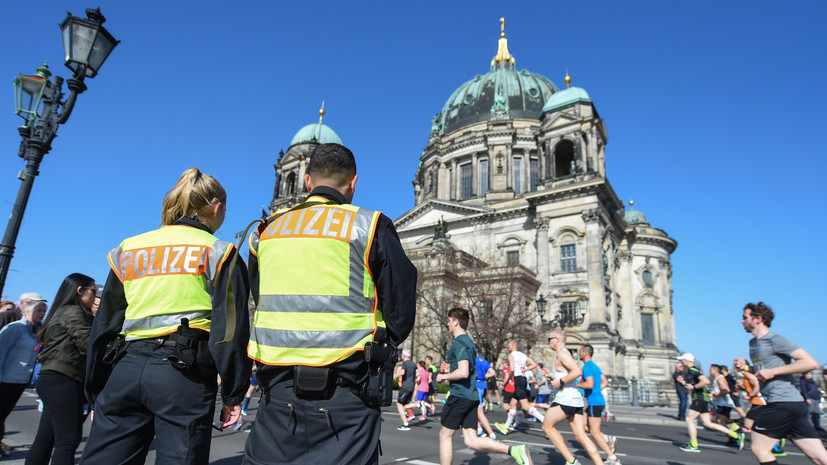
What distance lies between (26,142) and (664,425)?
18.2 m

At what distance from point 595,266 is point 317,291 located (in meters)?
33.5

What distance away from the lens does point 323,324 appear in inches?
91.1

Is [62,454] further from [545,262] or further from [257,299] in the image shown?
[545,262]

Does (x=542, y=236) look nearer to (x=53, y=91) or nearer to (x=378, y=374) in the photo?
(x=53, y=91)

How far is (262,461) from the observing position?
2.25 metres

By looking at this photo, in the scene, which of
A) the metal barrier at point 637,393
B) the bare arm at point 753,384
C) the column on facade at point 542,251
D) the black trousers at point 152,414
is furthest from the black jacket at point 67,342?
the column on facade at point 542,251

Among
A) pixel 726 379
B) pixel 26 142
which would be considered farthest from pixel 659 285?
pixel 26 142

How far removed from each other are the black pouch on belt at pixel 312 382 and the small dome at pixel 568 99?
41.4m

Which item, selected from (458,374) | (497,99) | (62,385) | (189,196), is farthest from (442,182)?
(189,196)

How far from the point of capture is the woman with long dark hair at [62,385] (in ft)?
12.1

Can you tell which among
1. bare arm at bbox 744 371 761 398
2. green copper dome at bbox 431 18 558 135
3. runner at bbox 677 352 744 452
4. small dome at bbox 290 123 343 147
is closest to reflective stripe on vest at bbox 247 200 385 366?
bare arm at bbox 744 371 761 398

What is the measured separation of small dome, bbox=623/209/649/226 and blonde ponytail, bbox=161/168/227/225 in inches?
2145

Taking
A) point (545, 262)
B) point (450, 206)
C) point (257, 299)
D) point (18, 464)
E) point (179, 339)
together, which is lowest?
point (18, 464)

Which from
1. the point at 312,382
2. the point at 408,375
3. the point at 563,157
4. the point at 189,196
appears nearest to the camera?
the point at 312,382
